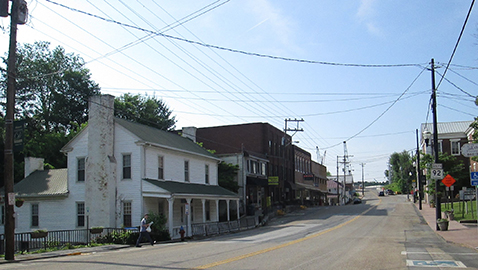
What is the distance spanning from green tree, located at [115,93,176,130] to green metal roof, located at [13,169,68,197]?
2386cm

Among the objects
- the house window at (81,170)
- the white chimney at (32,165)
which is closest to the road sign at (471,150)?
the house window at (81,170)

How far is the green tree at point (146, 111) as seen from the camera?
199ft

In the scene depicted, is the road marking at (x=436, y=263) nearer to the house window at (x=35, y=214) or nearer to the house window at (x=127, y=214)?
the house window at (x=127, y=214)

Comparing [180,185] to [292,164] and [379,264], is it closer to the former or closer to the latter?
[379,264]

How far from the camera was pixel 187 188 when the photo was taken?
109 feet

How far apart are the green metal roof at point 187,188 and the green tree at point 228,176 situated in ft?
16.5

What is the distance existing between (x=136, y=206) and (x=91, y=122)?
6.62 metres

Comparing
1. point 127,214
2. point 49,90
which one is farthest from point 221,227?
point 49,90

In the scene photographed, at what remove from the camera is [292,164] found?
221 ft

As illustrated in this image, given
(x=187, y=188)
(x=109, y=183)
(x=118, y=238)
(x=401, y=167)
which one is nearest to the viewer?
(x=118, y=238)

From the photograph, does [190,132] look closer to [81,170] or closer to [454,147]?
[81,170]

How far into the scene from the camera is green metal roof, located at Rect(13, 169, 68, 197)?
32.2m

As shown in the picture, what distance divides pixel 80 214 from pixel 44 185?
182 inches

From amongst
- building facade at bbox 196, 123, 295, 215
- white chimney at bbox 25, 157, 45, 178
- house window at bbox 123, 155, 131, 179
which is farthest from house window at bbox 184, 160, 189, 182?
white chimney at bbox 25, 157, 45, 178
